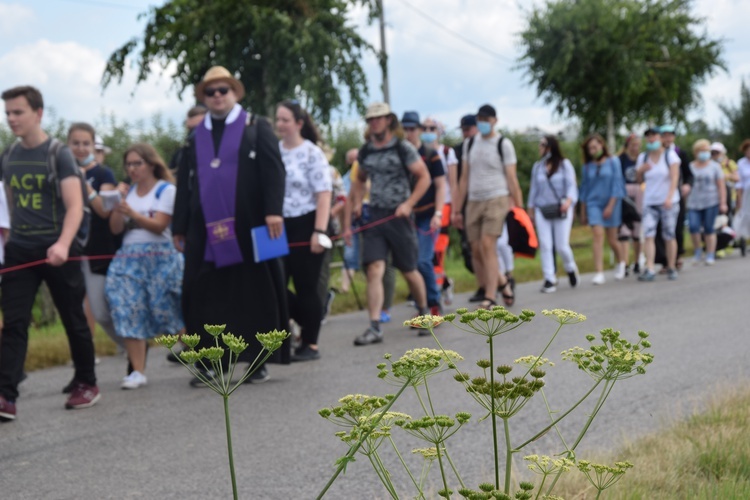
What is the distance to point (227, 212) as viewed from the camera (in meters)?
7.50

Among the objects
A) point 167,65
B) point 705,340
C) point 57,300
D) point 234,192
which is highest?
point 167,65

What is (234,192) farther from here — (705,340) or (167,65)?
(167,65)

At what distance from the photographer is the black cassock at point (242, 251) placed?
7527 millimetres

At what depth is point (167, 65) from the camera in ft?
84.8

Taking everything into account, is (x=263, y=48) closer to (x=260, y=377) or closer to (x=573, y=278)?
(x=573, y=278)

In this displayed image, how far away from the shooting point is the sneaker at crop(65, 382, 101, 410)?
708 cm

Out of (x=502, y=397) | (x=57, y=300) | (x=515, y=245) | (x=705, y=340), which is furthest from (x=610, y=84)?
(x=502, y=397)

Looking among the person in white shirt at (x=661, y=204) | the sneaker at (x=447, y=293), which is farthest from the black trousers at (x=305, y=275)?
the person in white shirt at (x=661, y=204)

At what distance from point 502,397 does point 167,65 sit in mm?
24125

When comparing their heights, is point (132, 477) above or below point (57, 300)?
below

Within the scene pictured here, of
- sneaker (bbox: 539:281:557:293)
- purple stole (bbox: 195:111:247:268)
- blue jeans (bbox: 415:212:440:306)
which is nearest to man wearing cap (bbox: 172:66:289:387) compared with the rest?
purple stole (bbox: 195:111:247:268)

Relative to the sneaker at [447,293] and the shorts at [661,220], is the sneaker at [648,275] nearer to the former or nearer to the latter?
the shorts at [661,220]

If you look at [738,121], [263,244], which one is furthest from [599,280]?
[738,121]

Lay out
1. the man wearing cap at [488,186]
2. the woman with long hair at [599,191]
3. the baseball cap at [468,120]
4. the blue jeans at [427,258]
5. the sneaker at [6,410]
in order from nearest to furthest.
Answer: the sneaker at [6,410] < the blue jeans at [427,258] < the man wearing cap at [488,186] < the baseball cap at [468,120] < the woman with long hair at [599,191]
